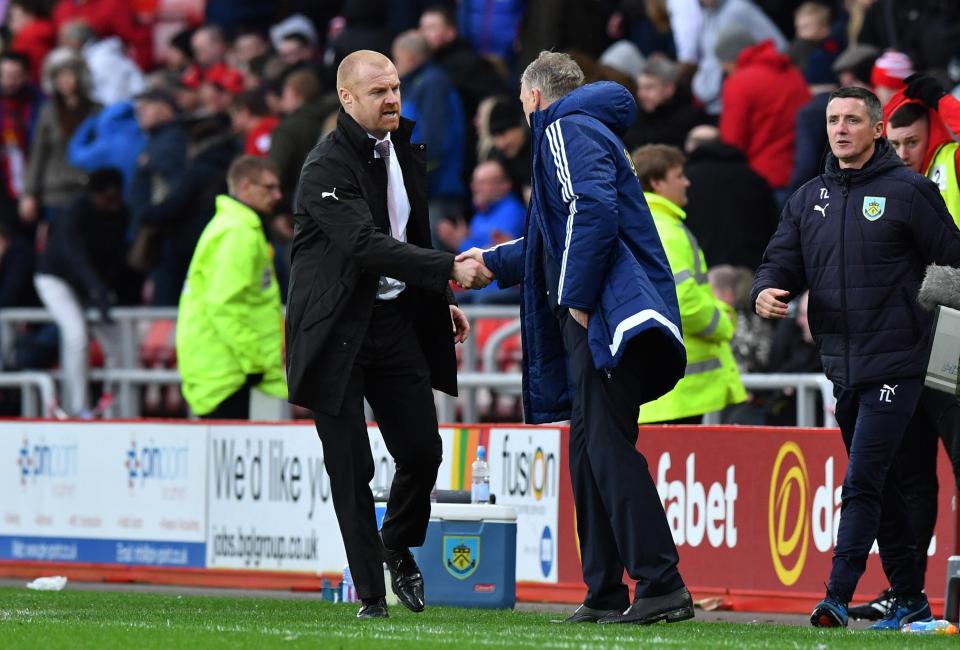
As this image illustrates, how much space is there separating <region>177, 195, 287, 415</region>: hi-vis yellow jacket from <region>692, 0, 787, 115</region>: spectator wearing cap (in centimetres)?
Answer: 442

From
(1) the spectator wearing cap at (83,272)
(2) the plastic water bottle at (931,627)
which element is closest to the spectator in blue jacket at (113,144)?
(1) the spectator wearing cap at (83,272)

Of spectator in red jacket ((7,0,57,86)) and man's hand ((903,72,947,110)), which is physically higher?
spectator in red jacket ((7,0,57,86))

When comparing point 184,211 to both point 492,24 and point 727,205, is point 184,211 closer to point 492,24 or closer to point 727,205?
point 492,24

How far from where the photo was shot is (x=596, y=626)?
Result: 8812 mm

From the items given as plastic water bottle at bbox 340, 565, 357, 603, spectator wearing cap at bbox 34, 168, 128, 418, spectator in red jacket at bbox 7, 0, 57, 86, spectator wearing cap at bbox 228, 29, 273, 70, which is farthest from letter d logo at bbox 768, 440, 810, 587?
spectator in red jacket at bbox 7, 0, 57, 86

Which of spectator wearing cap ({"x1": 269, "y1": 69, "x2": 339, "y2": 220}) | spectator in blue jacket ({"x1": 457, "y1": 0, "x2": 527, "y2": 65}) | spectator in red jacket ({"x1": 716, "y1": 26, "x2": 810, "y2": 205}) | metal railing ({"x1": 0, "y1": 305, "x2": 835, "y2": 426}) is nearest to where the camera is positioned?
metal railing ({"x1": 0, "y1": 305, "x2": 835, "y2": 426})

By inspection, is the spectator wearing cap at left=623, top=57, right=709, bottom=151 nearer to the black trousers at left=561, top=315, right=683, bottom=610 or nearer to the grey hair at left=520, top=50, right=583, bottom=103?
the grey hair at left=520, top=50, right=583, bottom=103

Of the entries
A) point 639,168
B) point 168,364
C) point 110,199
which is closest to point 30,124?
point 110,199

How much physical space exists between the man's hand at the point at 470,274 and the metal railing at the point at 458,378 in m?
3.87

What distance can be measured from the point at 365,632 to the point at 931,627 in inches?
101

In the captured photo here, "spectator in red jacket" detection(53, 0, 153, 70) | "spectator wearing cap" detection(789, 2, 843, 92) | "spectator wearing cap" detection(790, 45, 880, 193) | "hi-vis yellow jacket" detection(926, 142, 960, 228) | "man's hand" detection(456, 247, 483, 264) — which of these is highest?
"spectator in red jacket" detection(53, 0, 153, 70)

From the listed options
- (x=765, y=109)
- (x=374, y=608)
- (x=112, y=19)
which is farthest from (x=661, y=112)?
(x=112, y=19)

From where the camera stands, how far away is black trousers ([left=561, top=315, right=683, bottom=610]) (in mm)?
8789

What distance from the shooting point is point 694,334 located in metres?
11.1
